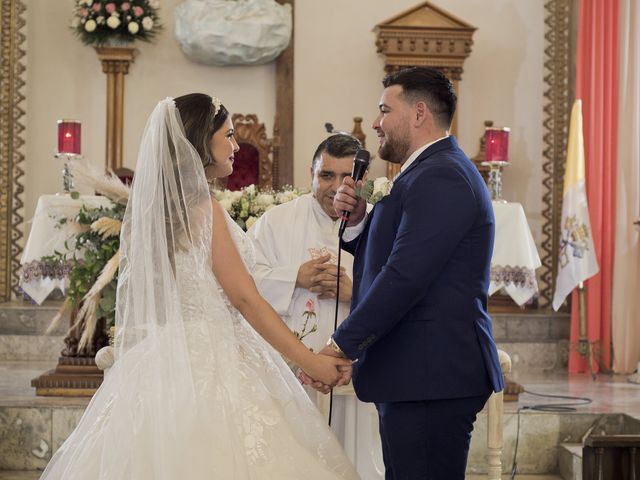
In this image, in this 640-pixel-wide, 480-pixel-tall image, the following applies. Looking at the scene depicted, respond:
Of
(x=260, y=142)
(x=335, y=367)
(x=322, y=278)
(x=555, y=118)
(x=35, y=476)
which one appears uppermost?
(x=555, y=118)

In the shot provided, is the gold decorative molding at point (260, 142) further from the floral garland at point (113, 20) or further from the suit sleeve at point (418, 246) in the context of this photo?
the suit sleeve at point (418, 246)

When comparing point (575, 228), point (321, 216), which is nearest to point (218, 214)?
point (321, 216)

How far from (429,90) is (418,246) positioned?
52cm

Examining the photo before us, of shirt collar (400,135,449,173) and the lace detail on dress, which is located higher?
shirt collar (400,135,449,173)

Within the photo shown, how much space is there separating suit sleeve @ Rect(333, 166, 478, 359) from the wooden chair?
576 centimetres

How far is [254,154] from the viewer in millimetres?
8609

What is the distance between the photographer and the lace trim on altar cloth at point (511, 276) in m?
6.38

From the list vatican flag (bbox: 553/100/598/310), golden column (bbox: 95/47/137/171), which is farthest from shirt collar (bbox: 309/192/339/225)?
golden column (bbox: 95/47/137/171)

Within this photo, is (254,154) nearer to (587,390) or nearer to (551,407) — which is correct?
(587,390)

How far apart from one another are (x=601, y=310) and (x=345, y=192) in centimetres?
501

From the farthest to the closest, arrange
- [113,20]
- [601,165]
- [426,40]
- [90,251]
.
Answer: [426,40] → [113,20] → [601,165] → [90,251]

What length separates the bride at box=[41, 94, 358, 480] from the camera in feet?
8.98

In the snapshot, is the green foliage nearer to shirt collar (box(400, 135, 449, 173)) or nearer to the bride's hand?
the bride's hand

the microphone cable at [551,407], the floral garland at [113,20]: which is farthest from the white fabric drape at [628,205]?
the floral garland at [113,20]
